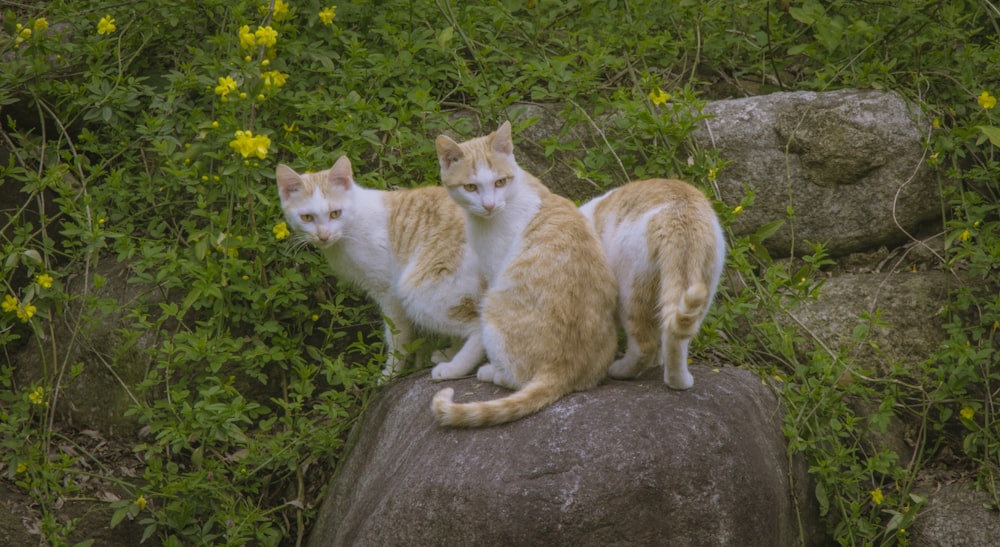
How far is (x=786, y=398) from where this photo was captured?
452cm

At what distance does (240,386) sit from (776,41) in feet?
13.7

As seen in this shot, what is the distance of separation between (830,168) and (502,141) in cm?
246

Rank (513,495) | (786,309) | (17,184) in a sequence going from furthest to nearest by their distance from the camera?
(17,184)
(786,309)
(513,495)

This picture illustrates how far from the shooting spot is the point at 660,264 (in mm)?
3998

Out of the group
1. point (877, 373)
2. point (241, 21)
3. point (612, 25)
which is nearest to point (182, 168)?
point (241, 21)

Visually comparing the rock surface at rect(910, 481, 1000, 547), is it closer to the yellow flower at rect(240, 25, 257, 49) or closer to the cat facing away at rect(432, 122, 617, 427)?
the cat facing away at rect(432, 122, 617, 427)

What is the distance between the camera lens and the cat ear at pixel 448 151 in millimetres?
4465

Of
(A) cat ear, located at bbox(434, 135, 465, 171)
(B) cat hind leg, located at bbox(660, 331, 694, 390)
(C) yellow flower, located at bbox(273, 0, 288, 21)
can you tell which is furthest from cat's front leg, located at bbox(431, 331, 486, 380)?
(C) yellow flower, located at bbox(273, 0, 288, 21)

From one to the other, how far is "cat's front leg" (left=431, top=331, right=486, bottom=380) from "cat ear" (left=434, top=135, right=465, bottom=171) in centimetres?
83

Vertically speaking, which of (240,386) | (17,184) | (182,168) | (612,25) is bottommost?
(240,386)

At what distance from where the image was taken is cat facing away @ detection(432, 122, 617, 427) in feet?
13.1

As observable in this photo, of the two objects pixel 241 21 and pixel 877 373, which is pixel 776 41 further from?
pixel 241 21

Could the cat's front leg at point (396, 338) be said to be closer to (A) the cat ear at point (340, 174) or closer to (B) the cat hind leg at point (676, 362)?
(A) the cat ear at point (340, 174)

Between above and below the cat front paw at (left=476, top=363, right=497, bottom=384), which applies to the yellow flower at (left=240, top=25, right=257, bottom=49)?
above
